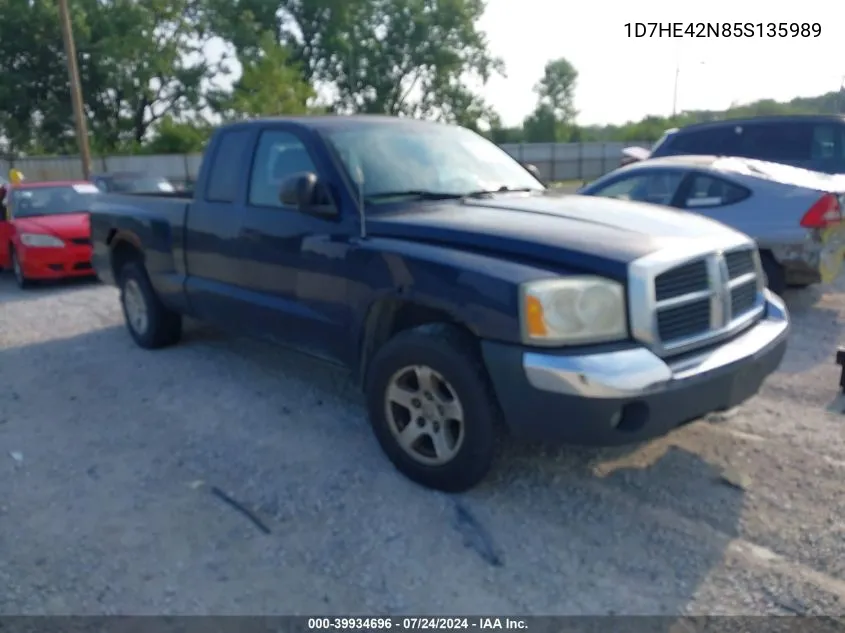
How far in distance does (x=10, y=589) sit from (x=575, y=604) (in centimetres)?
227

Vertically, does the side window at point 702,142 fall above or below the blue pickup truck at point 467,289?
above

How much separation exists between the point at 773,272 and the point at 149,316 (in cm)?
551

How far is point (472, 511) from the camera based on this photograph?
12.1ft

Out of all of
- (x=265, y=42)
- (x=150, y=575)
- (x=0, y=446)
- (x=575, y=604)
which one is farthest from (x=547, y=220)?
(x=265, y=42)

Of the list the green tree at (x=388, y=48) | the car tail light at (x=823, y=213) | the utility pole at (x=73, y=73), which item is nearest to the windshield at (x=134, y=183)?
the utility pole at (x=73, y=73)

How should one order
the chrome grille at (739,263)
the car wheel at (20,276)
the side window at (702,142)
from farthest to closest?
1. the car wheel at (20,276)
2. the side window at (702,142)
3. the chrome grille at (739,263)

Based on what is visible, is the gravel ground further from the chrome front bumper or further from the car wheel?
the car wheel

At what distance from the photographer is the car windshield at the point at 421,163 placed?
451cm

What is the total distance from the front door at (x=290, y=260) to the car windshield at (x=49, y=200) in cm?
695

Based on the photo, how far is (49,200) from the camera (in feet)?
36.2

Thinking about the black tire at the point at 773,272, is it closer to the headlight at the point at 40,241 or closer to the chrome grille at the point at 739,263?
the chrome grille at the point at 739,263

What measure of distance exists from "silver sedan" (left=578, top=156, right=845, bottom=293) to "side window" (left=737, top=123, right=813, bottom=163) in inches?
80.9

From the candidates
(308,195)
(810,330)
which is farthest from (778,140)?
(308,195)

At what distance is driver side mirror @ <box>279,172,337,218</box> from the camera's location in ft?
13.8
